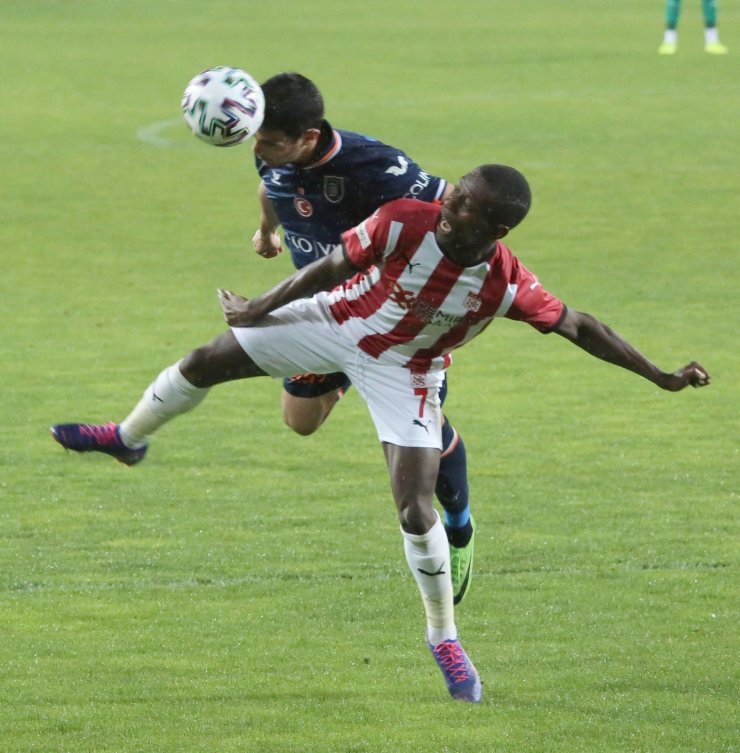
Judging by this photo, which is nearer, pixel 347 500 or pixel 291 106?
pixel 291 106

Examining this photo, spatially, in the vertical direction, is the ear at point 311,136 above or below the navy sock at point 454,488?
above

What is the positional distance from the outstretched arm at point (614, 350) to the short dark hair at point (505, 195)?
55cm

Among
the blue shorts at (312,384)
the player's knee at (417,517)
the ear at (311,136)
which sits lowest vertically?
the blue shorts at (312,384)

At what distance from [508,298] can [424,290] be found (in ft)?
0.99

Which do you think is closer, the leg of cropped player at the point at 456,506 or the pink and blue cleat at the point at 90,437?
the pink and blue cleat at the point at 90,437

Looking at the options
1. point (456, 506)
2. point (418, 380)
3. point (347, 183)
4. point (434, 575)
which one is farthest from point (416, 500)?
point (347, 183)

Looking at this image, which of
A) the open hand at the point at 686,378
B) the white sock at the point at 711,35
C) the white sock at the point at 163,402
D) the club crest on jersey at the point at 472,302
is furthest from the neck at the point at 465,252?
the white sock at the point at 711,35

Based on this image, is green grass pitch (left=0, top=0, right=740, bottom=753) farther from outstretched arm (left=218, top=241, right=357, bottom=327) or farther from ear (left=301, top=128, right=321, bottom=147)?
ear (left=301, top=128, right=321, bottom=147)

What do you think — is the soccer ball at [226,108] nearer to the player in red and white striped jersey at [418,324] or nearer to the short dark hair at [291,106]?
the short dark hair at [291,106]

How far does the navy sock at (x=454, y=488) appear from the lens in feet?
23.5

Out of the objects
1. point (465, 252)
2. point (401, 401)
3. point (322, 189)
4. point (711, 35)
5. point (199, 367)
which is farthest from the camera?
point (711, 35)

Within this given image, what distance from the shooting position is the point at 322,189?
6.75 meters

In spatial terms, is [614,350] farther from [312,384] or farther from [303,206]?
[312,384]

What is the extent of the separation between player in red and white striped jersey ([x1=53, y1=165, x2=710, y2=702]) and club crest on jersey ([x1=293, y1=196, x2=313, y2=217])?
1.44 feet
